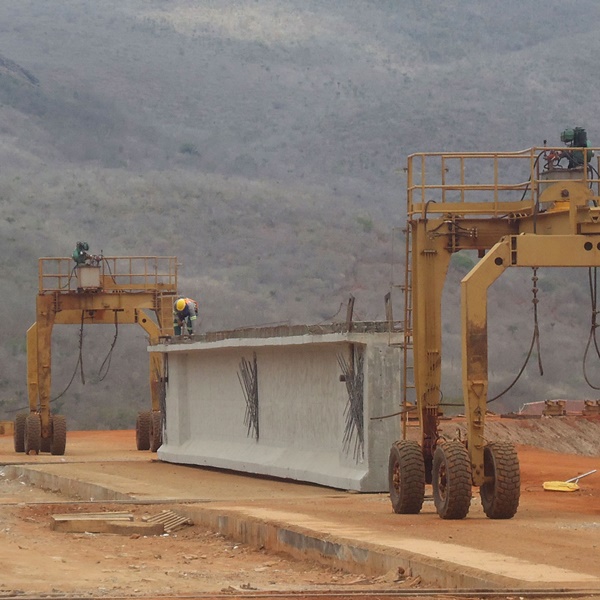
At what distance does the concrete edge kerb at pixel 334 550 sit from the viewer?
45.5ft

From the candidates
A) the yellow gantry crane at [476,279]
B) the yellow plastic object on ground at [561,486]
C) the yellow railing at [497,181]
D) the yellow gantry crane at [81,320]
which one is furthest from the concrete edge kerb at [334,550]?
the yellow gantry crane at [81,320]

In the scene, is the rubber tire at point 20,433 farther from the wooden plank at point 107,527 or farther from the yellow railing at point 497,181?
the yellow railing at point 497,181

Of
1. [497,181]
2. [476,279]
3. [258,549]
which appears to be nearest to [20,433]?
[497,181]

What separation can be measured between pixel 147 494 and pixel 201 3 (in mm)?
145596

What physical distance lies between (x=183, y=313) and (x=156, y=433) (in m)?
3.34

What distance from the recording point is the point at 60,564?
17.4 metres

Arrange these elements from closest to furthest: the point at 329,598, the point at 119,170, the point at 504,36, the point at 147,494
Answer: the point at 329,598 → the point at 147,494 → the point at 119,170 → the point at 504,36

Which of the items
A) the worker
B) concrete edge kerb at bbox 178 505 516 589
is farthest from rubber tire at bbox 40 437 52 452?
concrete edge kerb at bbox 178 505 516 589

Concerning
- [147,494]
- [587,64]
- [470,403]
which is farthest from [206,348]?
[587,64]

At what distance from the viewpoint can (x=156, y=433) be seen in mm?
41125

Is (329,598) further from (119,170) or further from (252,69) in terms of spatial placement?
(252,69)

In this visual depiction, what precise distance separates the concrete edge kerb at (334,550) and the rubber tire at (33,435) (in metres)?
16.1

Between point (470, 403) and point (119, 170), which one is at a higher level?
point (119, 170)

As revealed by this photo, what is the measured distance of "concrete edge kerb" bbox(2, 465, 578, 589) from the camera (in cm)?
1388
